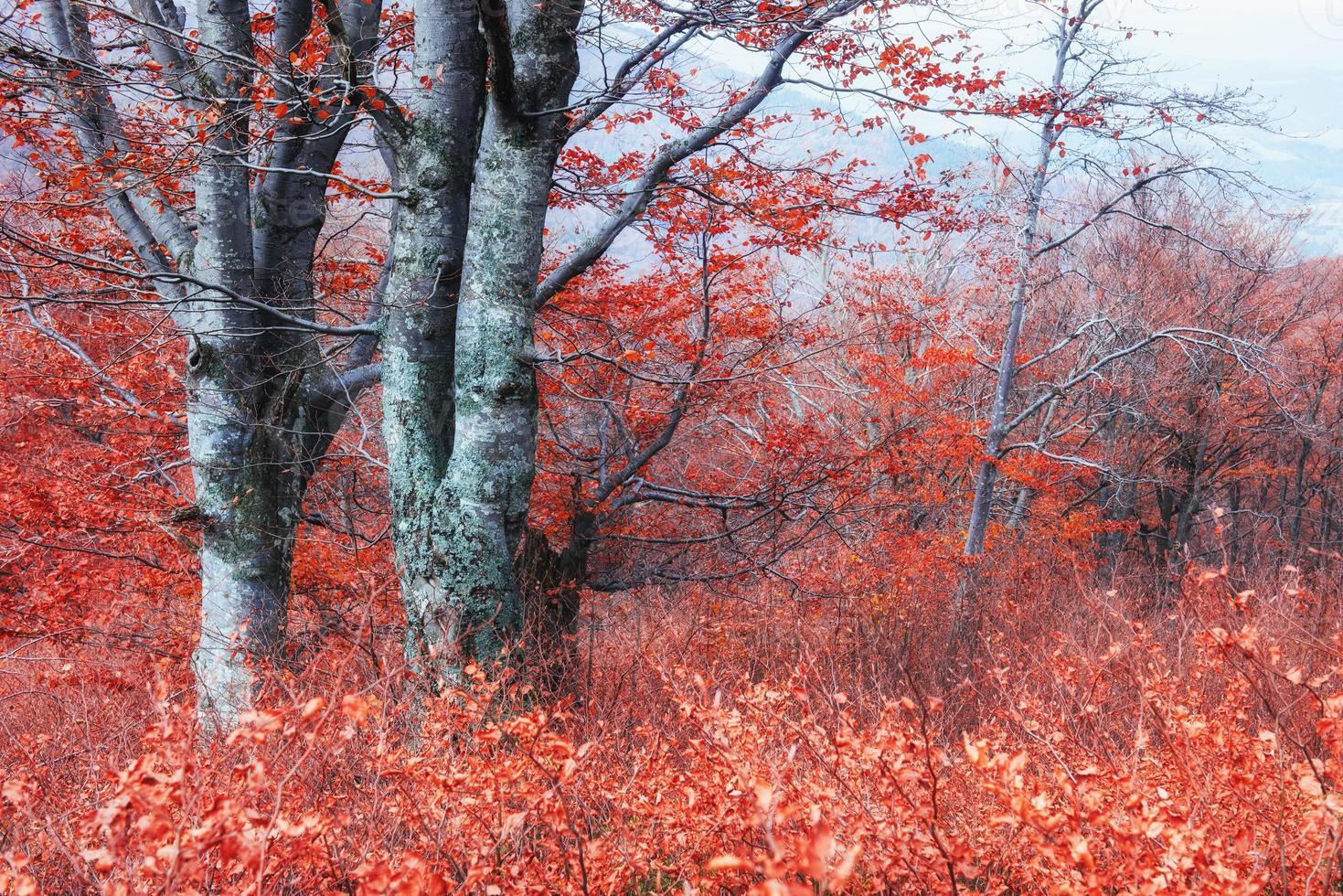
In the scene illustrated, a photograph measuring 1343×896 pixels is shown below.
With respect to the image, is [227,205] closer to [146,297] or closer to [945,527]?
[146,297]

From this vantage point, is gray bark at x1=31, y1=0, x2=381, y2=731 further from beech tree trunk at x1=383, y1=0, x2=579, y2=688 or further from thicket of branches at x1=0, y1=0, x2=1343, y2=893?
beech tree trunk at x1=383, y1=0, x2=579, y2=688

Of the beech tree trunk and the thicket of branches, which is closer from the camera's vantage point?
the thicket of branches

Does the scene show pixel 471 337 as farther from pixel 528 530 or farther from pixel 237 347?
pixel 237 347

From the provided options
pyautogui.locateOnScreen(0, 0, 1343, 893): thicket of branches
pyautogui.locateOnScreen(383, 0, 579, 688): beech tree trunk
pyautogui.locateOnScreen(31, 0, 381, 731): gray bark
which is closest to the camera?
pyautogui.locateOnScreen(0, 0, 1343, 893): thicket of branches

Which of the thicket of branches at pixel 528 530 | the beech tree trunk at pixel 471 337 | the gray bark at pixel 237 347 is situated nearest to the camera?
the thicket of branches at pixel 528 530

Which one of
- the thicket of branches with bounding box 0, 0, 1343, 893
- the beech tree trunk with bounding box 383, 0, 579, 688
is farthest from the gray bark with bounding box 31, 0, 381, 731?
the beech tree trunk with bounding box 383, 0, 579, 688

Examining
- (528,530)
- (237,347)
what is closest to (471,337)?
(528,530)

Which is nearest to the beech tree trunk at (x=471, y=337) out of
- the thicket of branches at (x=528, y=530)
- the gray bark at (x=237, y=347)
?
the thicket of branches at (x=528, y=530)

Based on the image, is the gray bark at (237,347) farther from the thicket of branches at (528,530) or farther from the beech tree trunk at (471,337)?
the beech tree trunk at (471,337)

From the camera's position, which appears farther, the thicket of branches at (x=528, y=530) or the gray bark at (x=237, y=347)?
the gray bark at (x=237, y=347)

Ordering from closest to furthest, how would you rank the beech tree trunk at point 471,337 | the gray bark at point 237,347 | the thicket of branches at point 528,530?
the thicket of branches at point 528,530 < the beech tree trunk at point 471,337 < the gray bark at point 237,347

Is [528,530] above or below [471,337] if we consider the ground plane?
below

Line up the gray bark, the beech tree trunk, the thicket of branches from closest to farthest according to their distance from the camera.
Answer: the thicket of branches, the beech tree trunk, the gray bark

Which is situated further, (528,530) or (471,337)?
(528,530)
